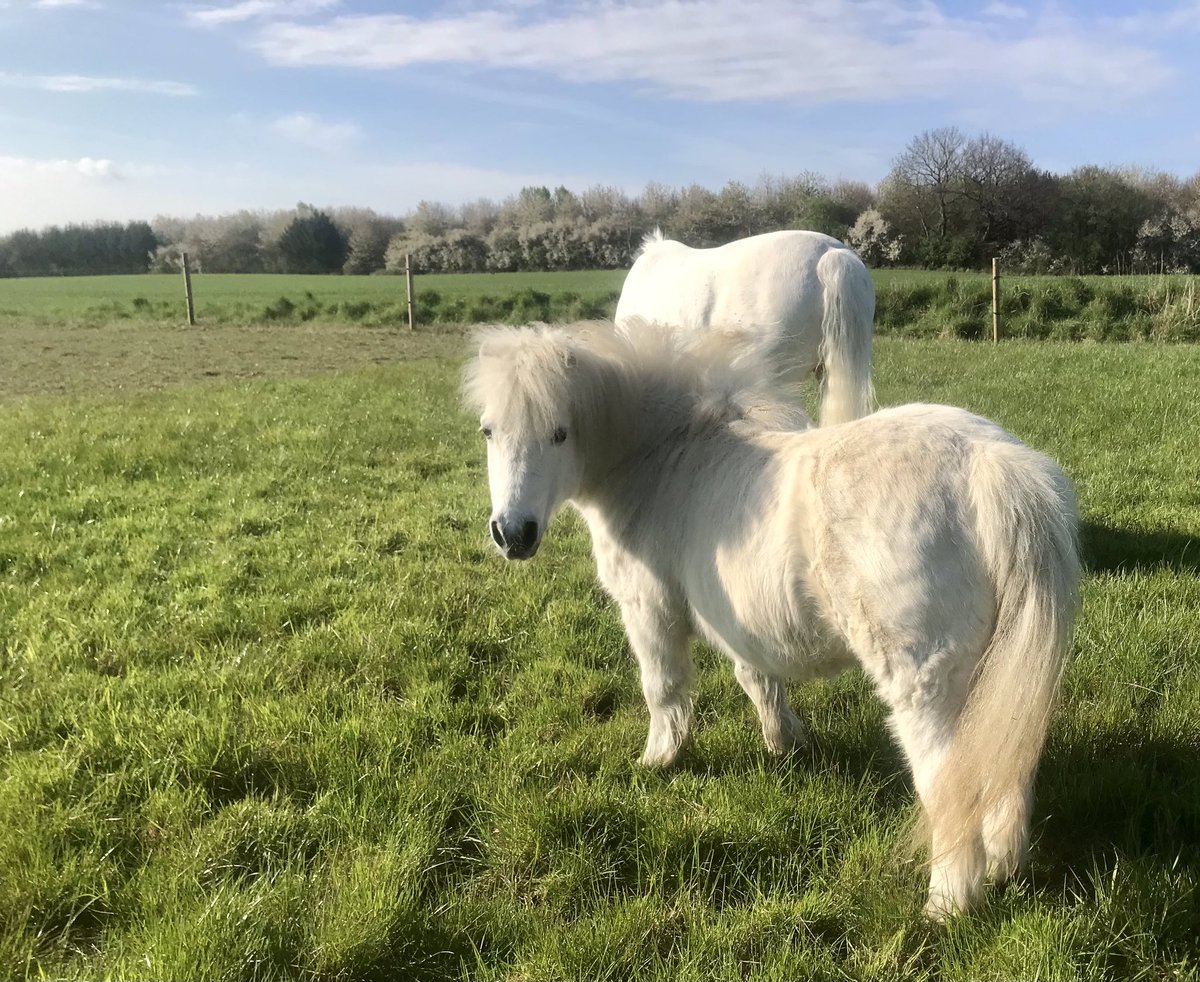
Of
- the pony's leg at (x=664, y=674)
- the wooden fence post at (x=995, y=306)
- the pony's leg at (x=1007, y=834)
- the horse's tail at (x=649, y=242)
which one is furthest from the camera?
the wooden fence post at (x=995, y=306)

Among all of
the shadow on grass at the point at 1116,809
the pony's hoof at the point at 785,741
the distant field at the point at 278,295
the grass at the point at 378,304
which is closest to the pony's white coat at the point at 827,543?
the pony's hoof at the point at 785,741

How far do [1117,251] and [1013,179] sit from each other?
209 inches

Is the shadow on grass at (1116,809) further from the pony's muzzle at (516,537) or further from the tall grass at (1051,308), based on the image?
the tall grass at (1051,308)

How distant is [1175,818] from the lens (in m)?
2.58

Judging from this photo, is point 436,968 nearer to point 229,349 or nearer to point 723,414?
point 723,414

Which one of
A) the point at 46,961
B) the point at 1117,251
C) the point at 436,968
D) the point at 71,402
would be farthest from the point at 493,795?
the point at 1117,251

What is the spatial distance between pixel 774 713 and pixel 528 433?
1.56 m

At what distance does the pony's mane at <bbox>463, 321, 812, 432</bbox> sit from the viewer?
2.75 metres

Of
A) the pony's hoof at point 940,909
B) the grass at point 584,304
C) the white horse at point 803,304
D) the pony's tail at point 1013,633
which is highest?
the grass at point 584,304

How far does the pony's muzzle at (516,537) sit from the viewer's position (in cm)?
260

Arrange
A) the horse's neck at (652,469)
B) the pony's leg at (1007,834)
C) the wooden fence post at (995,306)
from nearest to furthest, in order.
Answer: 1. the pony's leg at (1007,834)
2. the horse's neck at (652,469)
3. the wooden fence post at (995,306)

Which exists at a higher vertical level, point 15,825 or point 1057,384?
point 1057,384

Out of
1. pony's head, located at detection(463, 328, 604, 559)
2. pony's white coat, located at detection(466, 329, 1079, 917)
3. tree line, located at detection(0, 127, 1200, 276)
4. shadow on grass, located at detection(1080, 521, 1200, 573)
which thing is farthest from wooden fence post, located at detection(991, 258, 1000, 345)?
pony's head, located at detection(463, 328, 604, 559)

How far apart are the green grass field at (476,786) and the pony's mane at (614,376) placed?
1413 millimetres
